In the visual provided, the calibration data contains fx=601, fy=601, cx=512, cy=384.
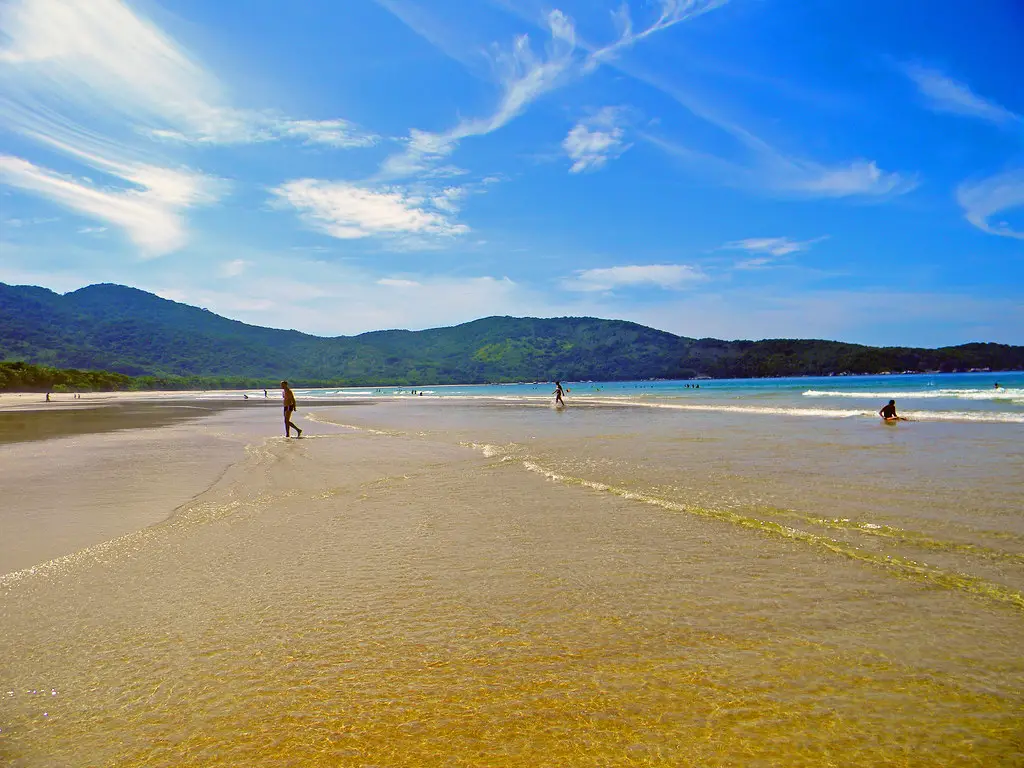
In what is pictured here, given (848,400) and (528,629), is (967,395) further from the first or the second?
(528,629)

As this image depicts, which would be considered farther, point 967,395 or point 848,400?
point 967,395

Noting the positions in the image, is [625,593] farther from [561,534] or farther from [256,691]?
[256,691]

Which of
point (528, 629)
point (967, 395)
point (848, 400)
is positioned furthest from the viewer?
point (967, 395)

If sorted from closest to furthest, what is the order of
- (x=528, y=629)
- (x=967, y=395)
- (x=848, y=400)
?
(x=528, y=629) < (x=848, y=400) < (x=967, y=395)

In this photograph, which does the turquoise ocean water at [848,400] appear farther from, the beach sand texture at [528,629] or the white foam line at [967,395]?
the beach sand texture at [528,629]

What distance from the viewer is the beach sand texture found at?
12.1 ft

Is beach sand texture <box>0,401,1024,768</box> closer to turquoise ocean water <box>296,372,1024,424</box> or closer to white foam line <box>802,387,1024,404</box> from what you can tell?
turquoise ocean water <box>296,372,1024,424</box>

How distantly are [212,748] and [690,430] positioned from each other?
24.8 m

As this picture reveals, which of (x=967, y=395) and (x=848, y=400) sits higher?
(x=967, y=395)

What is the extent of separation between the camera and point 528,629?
5367 mm

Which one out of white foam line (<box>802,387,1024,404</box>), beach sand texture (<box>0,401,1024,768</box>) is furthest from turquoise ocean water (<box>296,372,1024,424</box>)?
beach sand texture (<box>0,401,1024,768</box>)

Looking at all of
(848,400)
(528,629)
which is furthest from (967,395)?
(528,629)

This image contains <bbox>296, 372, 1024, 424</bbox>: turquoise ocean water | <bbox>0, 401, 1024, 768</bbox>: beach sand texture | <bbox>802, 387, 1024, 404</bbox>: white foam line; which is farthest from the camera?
<bbox>802, 387, 1024, 404</bbox>: white foam line

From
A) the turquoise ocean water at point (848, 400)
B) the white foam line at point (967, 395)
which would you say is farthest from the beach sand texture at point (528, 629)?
the white foam line at point (967, 395)
